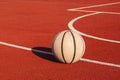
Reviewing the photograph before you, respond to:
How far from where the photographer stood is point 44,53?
27.4ft

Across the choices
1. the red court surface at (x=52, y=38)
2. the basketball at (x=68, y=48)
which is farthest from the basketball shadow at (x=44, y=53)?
the basketball at (x=68, y=48)

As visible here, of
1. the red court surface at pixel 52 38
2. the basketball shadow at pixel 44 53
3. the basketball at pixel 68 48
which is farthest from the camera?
the basketball shadow at pixel 44 53

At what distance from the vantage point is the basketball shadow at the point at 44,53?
798 centimetres

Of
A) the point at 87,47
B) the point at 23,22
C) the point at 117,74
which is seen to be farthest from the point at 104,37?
the point at 23,22

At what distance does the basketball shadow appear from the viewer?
798 centimetres

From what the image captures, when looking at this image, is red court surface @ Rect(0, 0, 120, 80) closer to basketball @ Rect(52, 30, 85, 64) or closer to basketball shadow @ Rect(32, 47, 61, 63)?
basketball shadow @ Rect(32, 47, 61, 63)

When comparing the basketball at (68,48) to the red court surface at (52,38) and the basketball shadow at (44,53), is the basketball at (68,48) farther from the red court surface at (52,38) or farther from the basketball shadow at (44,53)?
the basketball shadow at (44,53)

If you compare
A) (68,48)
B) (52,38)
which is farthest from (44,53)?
(52,38)

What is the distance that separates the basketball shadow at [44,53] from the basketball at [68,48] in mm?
371

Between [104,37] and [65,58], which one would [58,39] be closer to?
[65,58]

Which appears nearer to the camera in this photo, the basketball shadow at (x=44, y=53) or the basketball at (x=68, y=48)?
the basketball at (x=68, y=48)

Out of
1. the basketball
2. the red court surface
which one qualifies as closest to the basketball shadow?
the red court surface

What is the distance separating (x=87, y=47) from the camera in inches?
349

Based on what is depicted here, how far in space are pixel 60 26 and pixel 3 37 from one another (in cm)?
248
